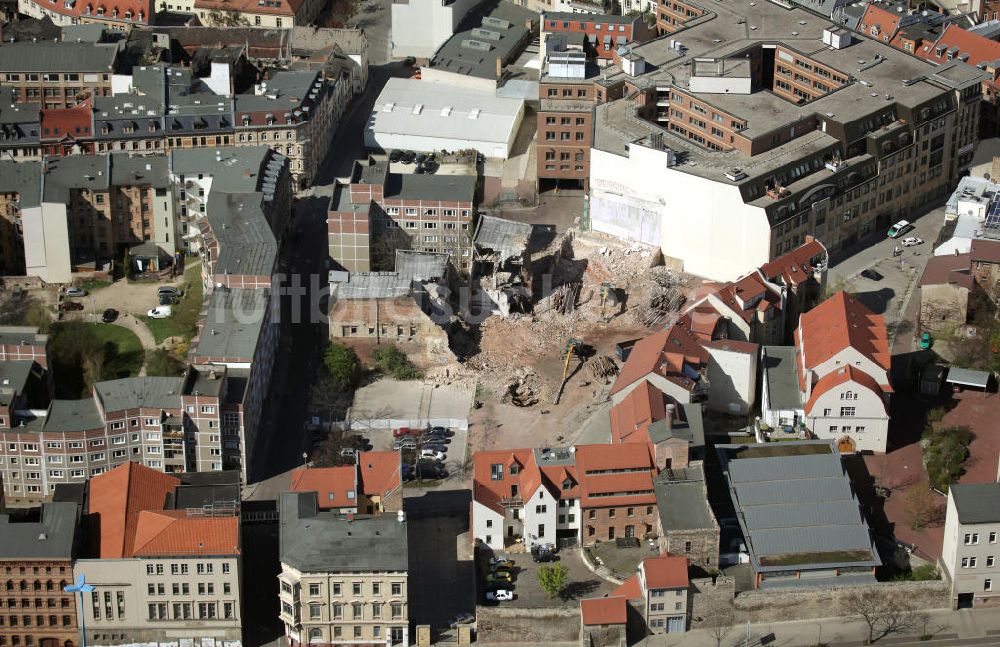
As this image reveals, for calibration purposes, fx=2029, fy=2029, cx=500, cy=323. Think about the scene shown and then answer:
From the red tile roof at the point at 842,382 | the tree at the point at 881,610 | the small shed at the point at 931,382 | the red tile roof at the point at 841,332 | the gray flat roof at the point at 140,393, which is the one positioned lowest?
the tree at the point at 881,610

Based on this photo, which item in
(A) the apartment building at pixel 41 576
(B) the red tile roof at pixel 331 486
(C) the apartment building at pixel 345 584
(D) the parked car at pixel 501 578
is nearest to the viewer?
(C) the apartment building at pixel 345 584

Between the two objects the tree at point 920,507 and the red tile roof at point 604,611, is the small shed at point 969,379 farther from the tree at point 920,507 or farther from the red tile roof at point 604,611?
the red tile roof at point 604,611

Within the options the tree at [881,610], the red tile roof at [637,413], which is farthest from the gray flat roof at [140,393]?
the tree at [881,610]

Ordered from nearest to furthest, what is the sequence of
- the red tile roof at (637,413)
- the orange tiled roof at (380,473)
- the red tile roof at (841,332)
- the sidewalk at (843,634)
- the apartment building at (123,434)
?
the sidewalk at (843,634), the orange tiled roof at (380,473), the red tile roof at (637,413), the apartment building at (123,434), the red tile roof at (841,332)

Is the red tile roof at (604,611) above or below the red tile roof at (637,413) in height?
below

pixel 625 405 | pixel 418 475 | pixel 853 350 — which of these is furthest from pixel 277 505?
pixel 853 350

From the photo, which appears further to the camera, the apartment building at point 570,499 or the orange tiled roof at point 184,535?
the apartment building at point 570,499

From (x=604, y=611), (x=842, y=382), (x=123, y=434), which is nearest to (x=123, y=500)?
(x=123, y=434)

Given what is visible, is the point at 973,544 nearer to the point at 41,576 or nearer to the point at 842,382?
the point at 842,382
